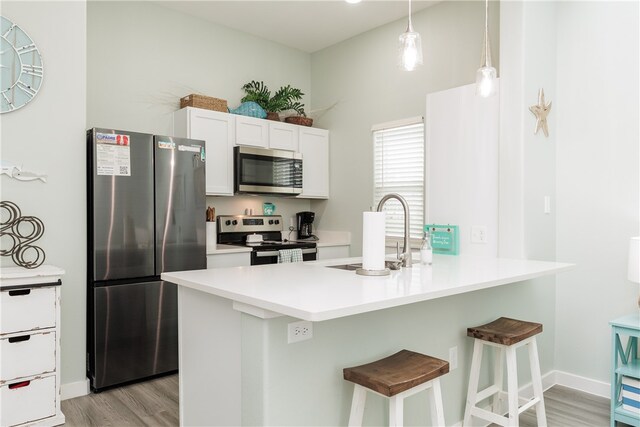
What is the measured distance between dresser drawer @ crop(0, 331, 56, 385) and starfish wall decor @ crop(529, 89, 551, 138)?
Result: 11.2ft

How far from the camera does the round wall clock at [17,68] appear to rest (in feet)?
9.07

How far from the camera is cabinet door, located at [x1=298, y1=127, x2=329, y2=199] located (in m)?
4.87

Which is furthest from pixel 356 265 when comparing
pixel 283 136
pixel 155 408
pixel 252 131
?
pixel 283 136

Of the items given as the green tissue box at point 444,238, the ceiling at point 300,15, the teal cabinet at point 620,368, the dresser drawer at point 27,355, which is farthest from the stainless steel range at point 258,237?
the teal cabinet at point 620,368

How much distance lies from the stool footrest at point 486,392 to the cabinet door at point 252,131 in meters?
3.01

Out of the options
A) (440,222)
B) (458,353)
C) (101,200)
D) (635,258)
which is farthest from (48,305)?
(635,258)

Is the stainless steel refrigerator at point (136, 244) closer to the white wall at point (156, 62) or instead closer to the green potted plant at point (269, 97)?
the white wall at point (156, 62)

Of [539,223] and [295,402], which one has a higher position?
[539,223]

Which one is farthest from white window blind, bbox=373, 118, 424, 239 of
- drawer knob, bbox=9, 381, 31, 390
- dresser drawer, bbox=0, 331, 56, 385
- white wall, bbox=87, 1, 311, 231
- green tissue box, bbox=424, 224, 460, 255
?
drawer knob, bbox=9, 381, 31, 390

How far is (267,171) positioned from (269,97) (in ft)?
3.08

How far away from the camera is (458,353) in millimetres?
2486

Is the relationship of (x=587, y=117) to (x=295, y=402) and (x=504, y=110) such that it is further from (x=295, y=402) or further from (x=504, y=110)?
(x=295, y=402)

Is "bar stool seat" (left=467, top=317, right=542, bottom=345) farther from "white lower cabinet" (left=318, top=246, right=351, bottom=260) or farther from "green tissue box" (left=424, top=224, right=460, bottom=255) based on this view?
"white lower cabinet" (left=318, top=246, right=351, bottom=260)

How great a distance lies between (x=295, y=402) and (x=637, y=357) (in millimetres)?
2497
